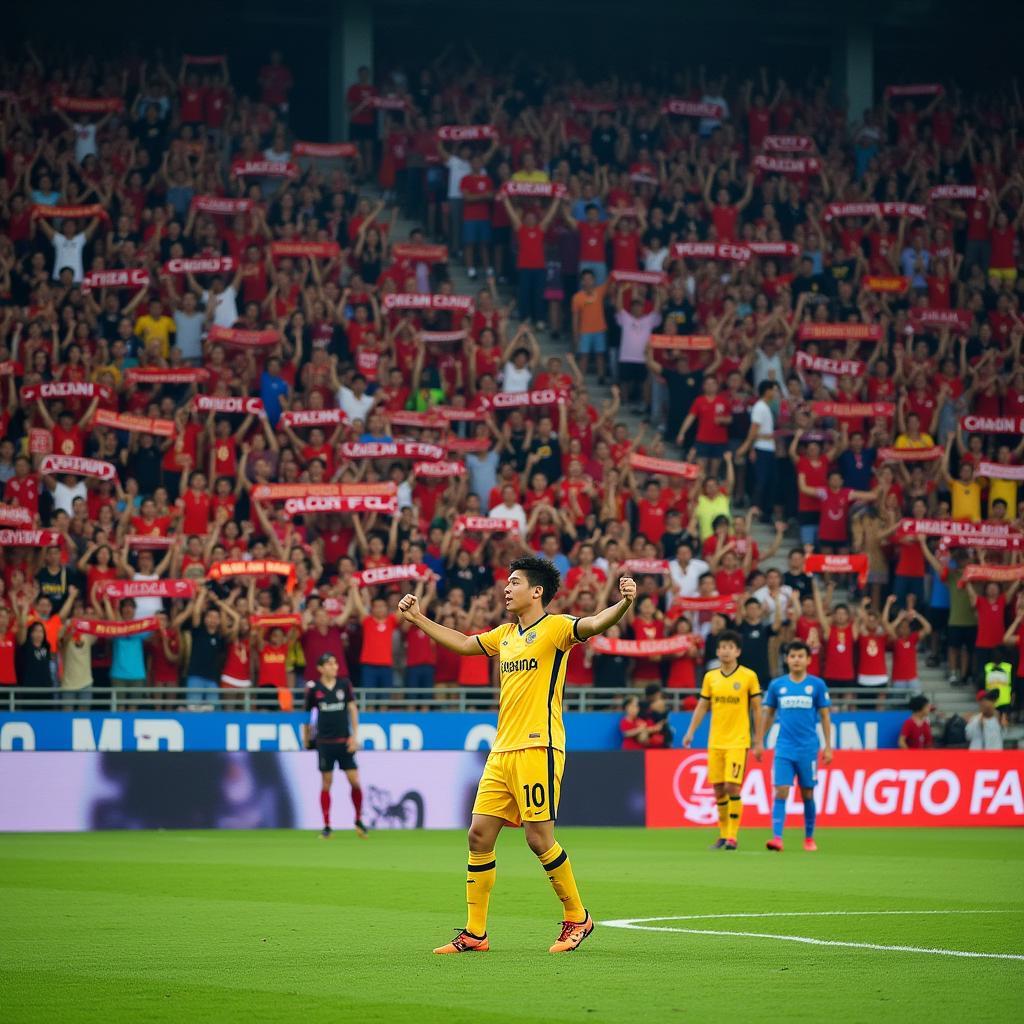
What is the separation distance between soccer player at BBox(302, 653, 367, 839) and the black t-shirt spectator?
245cm

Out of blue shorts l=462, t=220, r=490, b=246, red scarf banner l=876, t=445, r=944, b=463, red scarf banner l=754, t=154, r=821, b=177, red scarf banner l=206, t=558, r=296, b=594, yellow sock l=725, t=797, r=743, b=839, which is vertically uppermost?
red scarf banner l=754, t=154, r=821, b=177

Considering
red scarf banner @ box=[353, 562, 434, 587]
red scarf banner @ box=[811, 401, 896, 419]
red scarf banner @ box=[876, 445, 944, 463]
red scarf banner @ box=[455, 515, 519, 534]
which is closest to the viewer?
red scarf banner @ box=[353, 562, 434, 587]

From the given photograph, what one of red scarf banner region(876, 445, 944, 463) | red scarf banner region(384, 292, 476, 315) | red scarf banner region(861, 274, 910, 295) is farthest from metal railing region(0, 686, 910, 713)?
red scarf banner region(861, 274, 910, 295)

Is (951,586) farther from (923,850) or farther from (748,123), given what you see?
(748,123)

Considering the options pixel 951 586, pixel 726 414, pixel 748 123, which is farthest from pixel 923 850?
pixel 748 123

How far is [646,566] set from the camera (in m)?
26.7

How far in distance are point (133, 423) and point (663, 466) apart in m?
8.15

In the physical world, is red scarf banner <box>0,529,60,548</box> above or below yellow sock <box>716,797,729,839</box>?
above

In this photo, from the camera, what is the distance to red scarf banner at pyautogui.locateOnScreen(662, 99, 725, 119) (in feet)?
121

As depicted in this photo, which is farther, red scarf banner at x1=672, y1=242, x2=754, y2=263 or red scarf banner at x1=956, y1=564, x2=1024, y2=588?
red scarf banner at x1=672, y1=242, x2=754, y2=263

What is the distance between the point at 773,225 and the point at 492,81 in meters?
7.21

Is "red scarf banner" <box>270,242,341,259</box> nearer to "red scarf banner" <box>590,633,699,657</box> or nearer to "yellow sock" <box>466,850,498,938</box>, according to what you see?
"red scarf banner" <box>590,633,699,657</box>

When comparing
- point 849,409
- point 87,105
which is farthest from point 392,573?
point 87,105

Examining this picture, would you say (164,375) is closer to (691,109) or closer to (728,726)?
(728,726)
